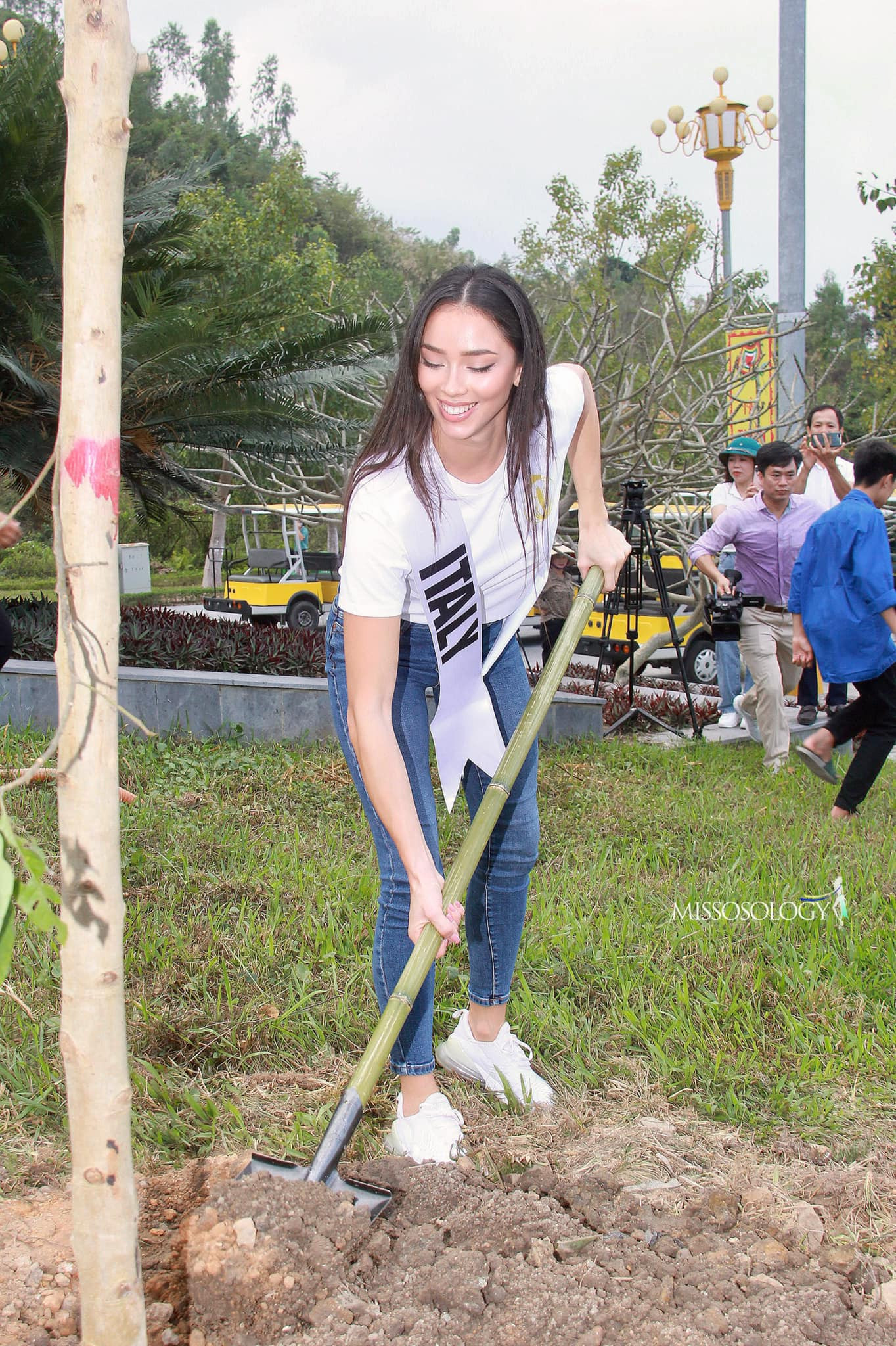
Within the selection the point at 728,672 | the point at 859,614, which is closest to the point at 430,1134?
the point at 859,614

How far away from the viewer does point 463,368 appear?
1.96m

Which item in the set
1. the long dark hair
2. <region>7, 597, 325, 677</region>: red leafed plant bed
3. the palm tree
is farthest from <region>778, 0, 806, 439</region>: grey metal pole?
the long dark hair

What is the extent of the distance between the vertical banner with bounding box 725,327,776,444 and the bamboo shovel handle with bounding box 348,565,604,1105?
5384 mm

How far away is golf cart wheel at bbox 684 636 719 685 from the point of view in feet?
35.7

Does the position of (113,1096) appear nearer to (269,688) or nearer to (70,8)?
(70,8)

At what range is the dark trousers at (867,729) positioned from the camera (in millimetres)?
4461

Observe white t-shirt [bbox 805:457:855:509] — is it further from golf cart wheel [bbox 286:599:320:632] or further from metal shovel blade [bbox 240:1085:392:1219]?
golf cart wheel [bbox 286:599:320:632]


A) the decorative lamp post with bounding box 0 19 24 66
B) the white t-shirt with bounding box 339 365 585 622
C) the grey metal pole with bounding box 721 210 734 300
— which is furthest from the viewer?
the grey metal pole with bounding box 721 210 734 300

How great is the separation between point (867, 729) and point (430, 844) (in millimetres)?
3148

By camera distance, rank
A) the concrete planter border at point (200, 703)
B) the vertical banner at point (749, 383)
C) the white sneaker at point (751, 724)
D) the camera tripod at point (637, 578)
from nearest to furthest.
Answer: the concrete planter border at point (200, 703) < the camera tripod at point (637, 578) < the white sneaker at point (751, 724) < the vertical banner at point (749, 383)

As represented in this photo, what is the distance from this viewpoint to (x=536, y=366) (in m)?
2.04

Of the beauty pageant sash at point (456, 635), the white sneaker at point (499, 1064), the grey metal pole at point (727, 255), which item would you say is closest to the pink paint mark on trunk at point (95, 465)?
the beauty pageant sash at point (456, 635)

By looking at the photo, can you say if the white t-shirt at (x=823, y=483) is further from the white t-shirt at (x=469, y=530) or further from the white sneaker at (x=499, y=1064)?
the white sneaker at (x=499, y=1064)

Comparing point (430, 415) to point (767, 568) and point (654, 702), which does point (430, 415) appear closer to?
point (767, 568)
